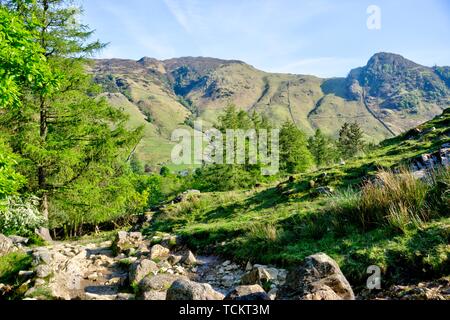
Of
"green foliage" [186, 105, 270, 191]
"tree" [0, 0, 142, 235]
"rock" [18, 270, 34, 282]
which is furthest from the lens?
"green foliage" [186, 105, 270, 191]

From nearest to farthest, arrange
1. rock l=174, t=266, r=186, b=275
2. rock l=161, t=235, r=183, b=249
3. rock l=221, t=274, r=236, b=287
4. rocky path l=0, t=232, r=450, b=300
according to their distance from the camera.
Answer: rocky path l=0, t=232, r=450, b=300 → rock l=221, t=274, r=236, b=287 → rock l=174, t=266, r=186, b=275 → rock l=161, t=235, r=183, b=249

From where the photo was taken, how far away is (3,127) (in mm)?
14055

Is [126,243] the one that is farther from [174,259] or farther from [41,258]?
[174,259]

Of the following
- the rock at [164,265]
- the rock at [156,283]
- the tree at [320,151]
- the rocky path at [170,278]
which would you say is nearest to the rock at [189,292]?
the rocky path at [170,278]

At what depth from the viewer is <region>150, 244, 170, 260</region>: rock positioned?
32.2 ft

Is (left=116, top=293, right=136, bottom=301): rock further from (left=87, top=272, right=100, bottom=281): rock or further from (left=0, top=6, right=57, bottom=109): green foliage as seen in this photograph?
(left=0, top=6, right=57, bottom=109): green foliage

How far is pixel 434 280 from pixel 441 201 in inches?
99.5

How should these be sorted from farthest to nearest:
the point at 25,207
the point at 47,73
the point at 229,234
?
the point at 25,207 < the point at 229,234 < the point at 47,73

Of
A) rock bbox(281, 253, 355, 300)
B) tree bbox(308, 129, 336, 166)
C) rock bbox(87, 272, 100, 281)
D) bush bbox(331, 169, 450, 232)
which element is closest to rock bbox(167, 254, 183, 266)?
rock bbox(87, 272, 100, 281)

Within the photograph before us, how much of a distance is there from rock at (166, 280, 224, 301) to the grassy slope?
2.59 m

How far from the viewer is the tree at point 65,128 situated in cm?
1405
